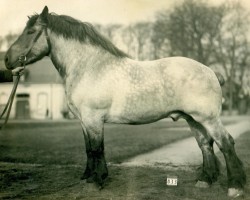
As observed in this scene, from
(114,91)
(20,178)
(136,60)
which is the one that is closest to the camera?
(114,91)

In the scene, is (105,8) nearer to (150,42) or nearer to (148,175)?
(150,42)

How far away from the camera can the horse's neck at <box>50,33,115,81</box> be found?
2857 mm

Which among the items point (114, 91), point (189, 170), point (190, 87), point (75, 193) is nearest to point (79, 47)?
point (114, 91)

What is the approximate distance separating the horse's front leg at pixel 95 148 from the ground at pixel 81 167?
95 millimetres

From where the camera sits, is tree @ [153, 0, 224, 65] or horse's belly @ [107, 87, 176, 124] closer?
horse's belly @ [107, 87, 176, 124]

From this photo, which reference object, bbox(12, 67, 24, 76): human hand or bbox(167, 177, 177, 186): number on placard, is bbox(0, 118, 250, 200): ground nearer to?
bbox(167, 177, 177, 186): number on placard

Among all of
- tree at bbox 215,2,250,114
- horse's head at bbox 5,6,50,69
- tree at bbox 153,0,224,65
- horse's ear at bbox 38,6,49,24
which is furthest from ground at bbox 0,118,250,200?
horse's ear at bbox 38,6,49,24

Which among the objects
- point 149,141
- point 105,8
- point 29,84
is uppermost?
point 105,8

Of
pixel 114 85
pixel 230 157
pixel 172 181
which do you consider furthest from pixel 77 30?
pixel 230 157

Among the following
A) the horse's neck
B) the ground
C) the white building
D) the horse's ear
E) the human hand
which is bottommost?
the ground

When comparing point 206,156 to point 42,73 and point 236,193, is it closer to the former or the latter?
point 236,193

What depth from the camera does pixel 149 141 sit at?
3.49 m

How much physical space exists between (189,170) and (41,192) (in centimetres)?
132

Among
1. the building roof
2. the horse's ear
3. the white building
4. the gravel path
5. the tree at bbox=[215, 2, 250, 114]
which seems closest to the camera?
the horse's ear
